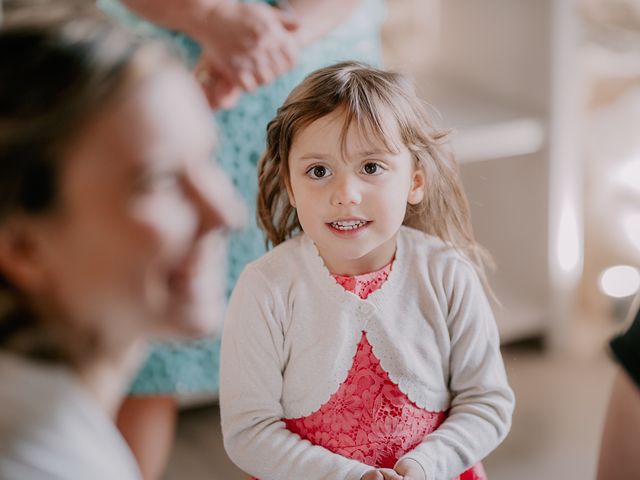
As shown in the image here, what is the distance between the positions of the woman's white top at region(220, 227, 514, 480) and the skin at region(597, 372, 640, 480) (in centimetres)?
10

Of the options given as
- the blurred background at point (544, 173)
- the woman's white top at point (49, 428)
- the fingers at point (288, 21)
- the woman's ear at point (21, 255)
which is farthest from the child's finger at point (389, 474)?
the blurred background at point (544, 173)

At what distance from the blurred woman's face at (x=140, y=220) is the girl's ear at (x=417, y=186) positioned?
0.33 m

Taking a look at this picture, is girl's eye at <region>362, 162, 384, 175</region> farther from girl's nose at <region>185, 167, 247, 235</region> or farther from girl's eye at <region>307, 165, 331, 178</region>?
girl's nose at <region>185, 167, 247, 235</region>

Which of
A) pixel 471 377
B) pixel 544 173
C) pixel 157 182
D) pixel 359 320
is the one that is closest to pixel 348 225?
pixel 359 320

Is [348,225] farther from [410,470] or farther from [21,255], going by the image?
[21,255]

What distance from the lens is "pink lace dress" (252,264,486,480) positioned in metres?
1.04

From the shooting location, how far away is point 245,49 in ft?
3.87

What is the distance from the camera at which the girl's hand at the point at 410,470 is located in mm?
1004

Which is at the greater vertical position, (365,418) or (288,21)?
(288,21)

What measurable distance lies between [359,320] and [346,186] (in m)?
0.14

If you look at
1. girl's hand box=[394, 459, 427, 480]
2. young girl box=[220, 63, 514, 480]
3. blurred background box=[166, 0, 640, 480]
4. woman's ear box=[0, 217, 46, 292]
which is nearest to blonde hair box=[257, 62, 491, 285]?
young girl box=[220, 63, 514, 480]

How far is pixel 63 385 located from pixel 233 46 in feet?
1.82

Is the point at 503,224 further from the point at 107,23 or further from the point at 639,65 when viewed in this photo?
the point at 107,23

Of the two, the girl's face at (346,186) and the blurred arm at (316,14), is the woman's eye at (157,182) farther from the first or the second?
the blurred arm at (316,14)
